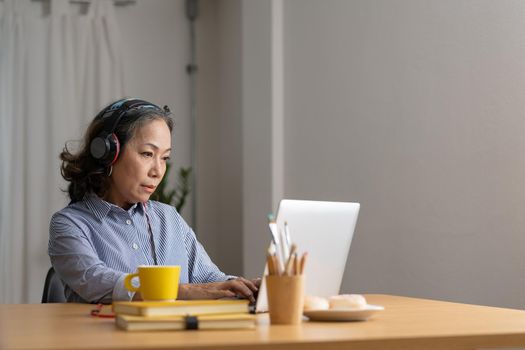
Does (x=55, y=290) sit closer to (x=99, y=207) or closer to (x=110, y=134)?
(x=99, y=207)

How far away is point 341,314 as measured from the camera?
1546 mm

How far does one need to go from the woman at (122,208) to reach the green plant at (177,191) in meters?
1.90

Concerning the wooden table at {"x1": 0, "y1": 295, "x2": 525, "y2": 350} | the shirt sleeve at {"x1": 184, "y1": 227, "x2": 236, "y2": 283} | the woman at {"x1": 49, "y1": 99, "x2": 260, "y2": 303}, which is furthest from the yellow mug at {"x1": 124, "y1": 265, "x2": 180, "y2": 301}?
the shirt sleeve at {"x1": 184, "y1": 227, "x2": 236, "y2": 283}

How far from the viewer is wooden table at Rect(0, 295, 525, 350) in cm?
125

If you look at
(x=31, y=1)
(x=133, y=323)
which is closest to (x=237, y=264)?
(x=31, y=1)

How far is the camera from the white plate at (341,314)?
1542 mm

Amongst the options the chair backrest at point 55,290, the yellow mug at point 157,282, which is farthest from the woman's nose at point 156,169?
the yellow mug at point 157,282

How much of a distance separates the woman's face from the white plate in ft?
2.88

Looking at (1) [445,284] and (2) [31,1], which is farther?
(2) [31,1]

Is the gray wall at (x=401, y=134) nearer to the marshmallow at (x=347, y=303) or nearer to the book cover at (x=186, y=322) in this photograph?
the marshmallow at (x=347, y=303)

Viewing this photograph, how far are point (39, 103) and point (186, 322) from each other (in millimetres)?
3524

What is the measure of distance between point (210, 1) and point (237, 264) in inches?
62.4

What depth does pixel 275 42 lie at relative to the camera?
13.8 feet

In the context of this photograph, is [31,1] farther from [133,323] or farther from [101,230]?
[133,323]
